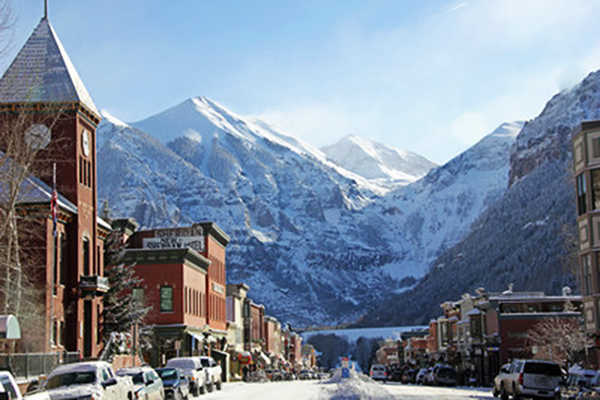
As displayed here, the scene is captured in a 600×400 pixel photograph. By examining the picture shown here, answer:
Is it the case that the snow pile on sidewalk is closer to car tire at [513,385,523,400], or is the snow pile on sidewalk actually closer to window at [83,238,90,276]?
car tire at [513,385,523,400]

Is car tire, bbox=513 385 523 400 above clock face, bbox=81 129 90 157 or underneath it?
underneath

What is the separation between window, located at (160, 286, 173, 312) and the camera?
71.4 metres

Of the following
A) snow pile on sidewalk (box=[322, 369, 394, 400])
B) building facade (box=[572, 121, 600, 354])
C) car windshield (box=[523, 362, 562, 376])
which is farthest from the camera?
building facade (box=[572, 121, 600, 354])

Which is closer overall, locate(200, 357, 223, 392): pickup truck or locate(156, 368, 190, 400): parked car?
locate(156, 368, 190, 400): parked car

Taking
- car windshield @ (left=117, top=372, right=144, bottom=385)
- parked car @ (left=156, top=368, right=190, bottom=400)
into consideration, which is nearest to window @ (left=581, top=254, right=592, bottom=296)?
parked car @ (left=156, top=368, right=190, bottom=400)

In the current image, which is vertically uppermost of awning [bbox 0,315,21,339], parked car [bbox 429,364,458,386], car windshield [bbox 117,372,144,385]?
awning [bbox 0,315,21,339]

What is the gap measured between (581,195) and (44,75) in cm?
3040

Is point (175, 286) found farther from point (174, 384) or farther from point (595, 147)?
point (595, 147)

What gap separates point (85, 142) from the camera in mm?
54531

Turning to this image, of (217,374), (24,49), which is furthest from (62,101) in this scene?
(217,374)

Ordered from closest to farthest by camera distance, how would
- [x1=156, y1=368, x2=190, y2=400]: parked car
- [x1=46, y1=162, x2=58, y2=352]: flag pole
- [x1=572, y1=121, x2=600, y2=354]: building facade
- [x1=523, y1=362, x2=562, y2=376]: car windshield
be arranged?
[x1=523, y1=362, x2=562, y2=376]: car windshield → [x1=156, y1=368, x2=190, y2=400]: parked car → [x1=46, y1=162, x2=58, y2=352]: flag pole → [x1=572, y1=121, x2=600, y2=354]: building facade

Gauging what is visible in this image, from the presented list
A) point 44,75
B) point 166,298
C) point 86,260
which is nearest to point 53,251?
point 86,260

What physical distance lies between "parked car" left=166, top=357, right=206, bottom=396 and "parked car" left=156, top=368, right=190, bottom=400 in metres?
3.05

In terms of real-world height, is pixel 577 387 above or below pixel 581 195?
below
